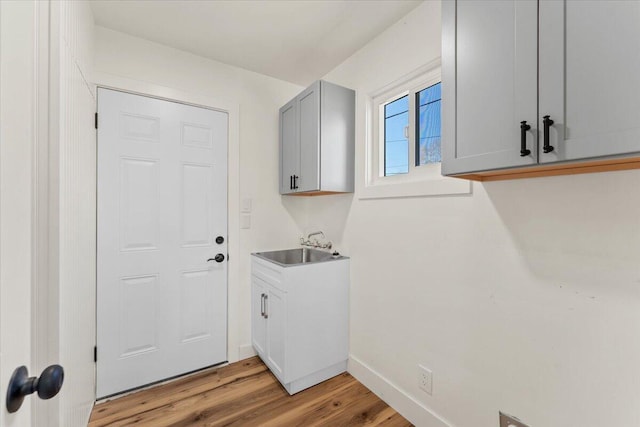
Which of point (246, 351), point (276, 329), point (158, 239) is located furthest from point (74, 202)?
point (246, 351)

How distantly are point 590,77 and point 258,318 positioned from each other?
8.10ft

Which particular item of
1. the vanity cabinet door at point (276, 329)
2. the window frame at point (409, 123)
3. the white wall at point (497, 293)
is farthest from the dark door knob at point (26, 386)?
the window frame at point (409, 123)

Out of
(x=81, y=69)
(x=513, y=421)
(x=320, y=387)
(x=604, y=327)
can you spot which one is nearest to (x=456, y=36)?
(x=604, y=327)

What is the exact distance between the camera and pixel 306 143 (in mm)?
2312

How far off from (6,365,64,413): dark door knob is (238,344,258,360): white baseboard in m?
2.14

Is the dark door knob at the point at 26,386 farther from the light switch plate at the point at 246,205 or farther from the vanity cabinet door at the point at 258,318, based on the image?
the light switch plate at the point at 246,205

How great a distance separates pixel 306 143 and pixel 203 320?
67.8 inches

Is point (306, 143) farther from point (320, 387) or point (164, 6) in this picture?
point (320, 387)

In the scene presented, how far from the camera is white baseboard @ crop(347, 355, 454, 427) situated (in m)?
1.68

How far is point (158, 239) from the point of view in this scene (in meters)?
2.20

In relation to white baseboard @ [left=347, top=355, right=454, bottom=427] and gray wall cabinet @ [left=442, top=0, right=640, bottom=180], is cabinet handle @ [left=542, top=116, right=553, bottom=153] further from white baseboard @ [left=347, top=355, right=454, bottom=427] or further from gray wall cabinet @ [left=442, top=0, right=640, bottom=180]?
white baseboard @ [left=347, top=355, right=454, bottom=427]

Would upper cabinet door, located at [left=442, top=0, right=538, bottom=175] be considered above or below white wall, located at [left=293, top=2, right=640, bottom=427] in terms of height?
above

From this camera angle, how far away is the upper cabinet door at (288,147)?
2467mm

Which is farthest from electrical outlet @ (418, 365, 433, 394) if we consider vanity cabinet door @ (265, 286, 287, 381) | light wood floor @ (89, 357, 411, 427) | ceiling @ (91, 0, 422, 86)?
ceiling @ (91, 0, 422, 86)
